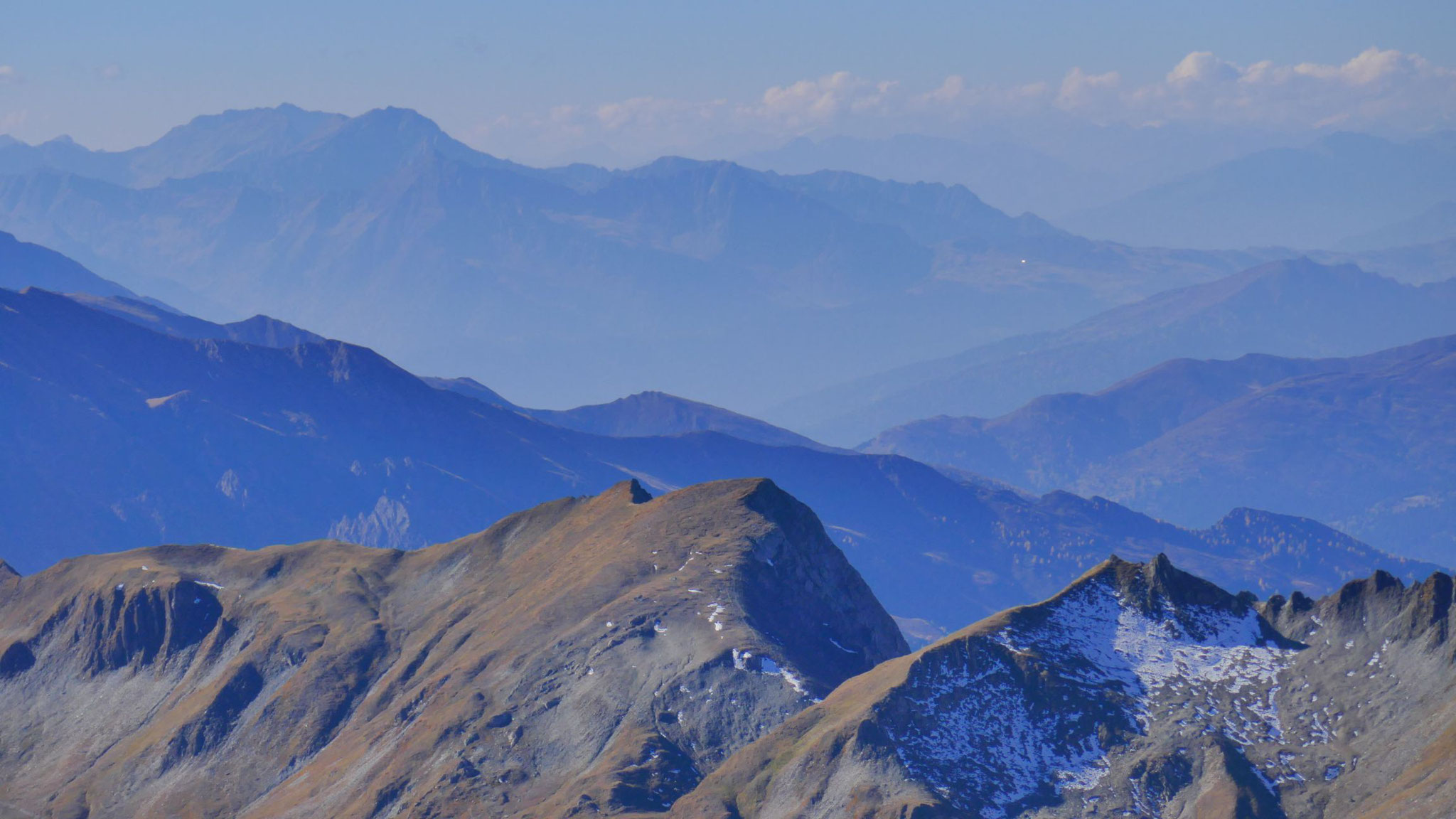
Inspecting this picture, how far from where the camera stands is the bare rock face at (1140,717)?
438 feet

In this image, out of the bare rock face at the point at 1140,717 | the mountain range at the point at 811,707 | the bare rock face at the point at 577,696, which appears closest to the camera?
the bare rock face at the point at 1140,717

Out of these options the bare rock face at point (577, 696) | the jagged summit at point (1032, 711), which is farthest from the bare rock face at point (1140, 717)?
the bare rock face at point (577, 696)

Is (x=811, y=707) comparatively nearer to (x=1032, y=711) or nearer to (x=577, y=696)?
(x=1032, y=711)

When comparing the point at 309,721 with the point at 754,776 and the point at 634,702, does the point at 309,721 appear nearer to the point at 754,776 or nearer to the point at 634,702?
the point at 634,702

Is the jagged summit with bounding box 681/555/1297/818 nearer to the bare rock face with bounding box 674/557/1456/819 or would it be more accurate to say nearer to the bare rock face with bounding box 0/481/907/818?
the bare rock face with bounding box 674/557/1456/819

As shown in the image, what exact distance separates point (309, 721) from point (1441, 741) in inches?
4690

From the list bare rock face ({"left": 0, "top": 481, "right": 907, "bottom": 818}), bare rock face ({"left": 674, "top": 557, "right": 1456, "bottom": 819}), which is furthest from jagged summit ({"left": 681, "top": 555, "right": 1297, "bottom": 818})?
bare rock face ({"left": 0, "top": 481, "right": 907, "bottom": 818})

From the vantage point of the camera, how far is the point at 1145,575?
158m

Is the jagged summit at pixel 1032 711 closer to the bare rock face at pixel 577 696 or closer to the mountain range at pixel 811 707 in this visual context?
the mountain range at pixel 811 707

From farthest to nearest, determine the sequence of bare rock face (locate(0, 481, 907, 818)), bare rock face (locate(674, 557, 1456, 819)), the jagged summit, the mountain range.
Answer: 1. bare rock face (locate(0, 481, 907, 818))
2. the jagged summit
3. the mountain range
4. bare rock face (locate(674, 557, 1456, 819))

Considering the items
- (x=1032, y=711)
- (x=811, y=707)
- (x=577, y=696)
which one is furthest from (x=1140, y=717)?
(x=577, y=696)

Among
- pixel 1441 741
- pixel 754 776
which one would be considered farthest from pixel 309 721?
pixel 1441 741

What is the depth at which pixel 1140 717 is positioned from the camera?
14300 cm

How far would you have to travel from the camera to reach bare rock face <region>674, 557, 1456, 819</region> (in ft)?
438
